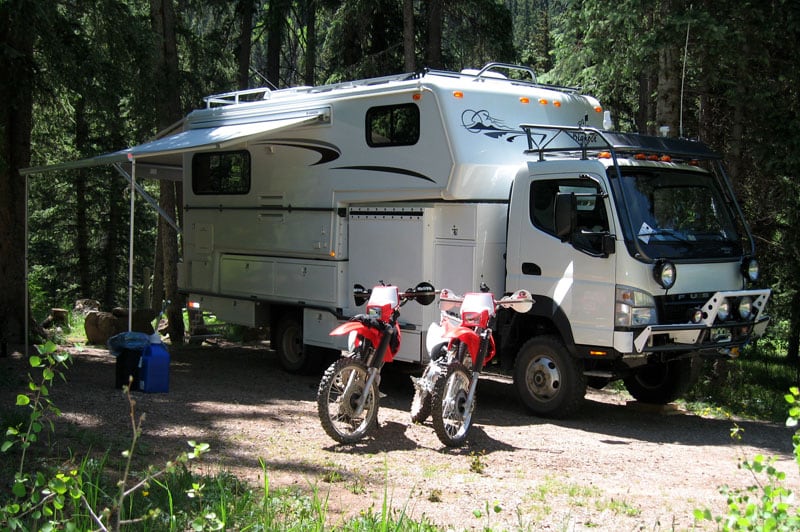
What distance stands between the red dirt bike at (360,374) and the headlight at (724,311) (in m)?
3.10

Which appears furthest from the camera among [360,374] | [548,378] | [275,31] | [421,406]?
[275,31]

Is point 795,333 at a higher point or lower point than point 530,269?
lower

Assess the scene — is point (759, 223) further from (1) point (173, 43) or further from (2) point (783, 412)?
(1) point (173, 43)

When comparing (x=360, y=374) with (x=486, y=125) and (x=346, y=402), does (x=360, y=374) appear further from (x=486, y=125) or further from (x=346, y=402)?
(x=486, y=125)

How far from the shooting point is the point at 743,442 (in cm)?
806

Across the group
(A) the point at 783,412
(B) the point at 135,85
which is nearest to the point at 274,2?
(B) the point at 135,85

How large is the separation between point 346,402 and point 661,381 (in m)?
4.05

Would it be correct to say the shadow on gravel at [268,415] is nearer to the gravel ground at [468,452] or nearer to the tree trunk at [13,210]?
the gravel ground at [468,452]

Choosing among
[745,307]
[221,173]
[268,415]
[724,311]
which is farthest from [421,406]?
[221,173]

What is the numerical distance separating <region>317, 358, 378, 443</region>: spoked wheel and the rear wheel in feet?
12.0

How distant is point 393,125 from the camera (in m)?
9.87

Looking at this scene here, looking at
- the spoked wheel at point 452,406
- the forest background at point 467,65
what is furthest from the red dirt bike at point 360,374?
the forest background at point 467,65

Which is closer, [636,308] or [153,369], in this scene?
[636,308]

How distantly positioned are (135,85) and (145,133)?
3.49 metres
